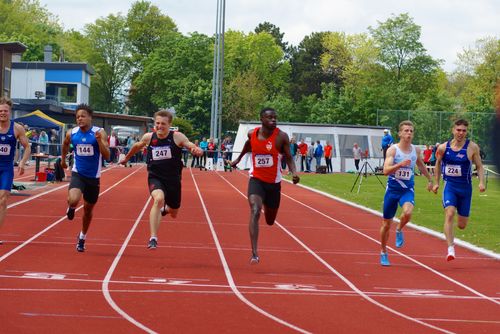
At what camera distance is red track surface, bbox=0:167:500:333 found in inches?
296

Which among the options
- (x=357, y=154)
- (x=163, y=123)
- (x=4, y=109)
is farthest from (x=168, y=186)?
(x=357, y=154)

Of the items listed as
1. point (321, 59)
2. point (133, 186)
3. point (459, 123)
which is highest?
point (321, 59)

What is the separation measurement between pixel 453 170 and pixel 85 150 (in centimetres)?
446

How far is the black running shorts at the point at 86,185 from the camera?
38.8 ft

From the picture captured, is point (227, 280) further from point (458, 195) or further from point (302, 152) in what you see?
point (302, 152)

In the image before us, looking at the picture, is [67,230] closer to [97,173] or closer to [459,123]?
[97,173]

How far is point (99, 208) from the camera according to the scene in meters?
20.0

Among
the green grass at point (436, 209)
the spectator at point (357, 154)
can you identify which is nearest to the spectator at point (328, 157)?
the spectator at point (357, 154)

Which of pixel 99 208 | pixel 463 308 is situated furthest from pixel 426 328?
pixel 99 208

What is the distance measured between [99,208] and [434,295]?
37.3 ft

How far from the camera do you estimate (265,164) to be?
37.0 ft

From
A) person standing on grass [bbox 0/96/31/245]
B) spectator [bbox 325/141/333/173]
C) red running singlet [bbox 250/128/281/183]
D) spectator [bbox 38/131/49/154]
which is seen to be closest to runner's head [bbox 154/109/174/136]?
red running singlet [bbox 250/128/281/183]

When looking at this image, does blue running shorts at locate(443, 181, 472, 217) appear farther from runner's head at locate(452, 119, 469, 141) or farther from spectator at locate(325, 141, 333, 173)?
spectator at locate(325, 141, 333, 173)

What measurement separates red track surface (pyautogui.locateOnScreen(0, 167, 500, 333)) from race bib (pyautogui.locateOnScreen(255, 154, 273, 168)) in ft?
3.98
